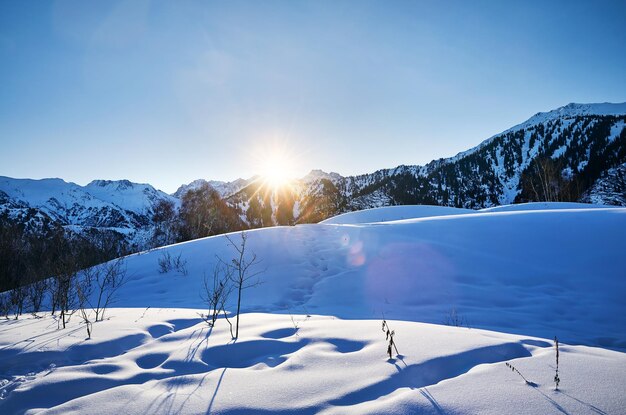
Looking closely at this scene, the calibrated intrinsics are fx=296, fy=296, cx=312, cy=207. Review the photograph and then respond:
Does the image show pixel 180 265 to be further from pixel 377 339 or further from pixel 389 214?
pixel 389 214

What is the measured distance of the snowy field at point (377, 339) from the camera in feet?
6.73

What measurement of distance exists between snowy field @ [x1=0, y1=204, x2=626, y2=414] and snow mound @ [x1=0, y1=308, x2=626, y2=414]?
1 cm

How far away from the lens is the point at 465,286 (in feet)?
21.4

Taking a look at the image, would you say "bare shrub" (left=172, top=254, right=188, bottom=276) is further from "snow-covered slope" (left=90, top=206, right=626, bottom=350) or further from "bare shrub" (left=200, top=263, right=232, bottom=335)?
"bare shrub" (left=200, top=263, right=232, bottom=335)

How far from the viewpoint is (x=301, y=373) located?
2.48 meters

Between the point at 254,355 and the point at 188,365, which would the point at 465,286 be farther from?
the point at 188,365

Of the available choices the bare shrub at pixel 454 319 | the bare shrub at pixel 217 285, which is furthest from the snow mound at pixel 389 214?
the bare shrub at pixel 454 319

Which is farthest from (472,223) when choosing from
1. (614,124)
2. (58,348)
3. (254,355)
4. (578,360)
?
(614,124)

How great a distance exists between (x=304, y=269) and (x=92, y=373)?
615 centimetres

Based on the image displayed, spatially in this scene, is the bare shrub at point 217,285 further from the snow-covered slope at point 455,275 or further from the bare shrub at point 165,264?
the bare shrub at point 165,264

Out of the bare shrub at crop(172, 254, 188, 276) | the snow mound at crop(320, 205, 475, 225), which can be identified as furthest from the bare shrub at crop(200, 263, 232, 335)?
the snow mound at crop(320, 205, 475, 225)

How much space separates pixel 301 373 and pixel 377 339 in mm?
1105

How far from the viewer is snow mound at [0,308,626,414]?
195 centimetres

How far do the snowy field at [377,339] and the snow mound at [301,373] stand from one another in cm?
1
